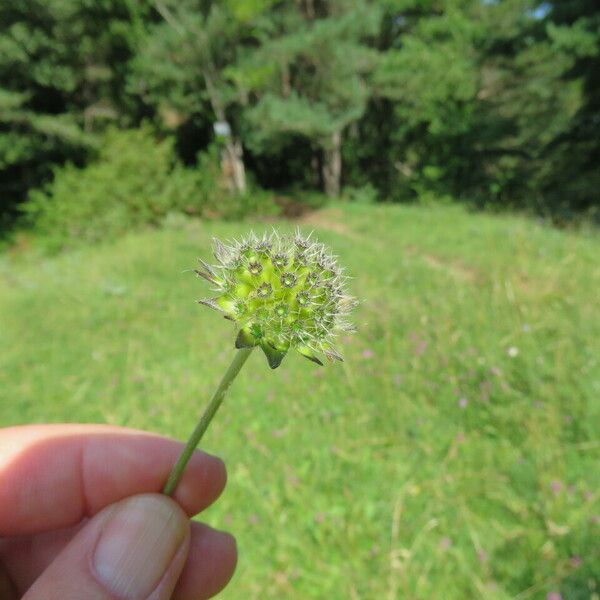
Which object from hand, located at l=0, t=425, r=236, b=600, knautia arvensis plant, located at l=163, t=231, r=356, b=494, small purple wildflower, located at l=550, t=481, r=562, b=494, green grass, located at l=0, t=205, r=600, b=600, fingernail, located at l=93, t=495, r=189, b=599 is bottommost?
green grass, located at l=0, t=205, r=600, b=600

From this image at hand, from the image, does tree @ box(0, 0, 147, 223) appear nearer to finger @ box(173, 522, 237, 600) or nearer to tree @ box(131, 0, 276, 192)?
tree @ box(131, 0, 276, 192)

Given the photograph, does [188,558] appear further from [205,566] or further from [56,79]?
[56,79]

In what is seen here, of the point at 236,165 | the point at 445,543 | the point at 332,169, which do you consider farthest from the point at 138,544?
the point at 332,169

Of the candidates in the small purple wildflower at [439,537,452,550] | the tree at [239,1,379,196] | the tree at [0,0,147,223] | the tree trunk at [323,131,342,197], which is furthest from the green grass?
the tree trunk at [323,131,342,197]

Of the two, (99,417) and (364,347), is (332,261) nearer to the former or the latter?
(364,347)

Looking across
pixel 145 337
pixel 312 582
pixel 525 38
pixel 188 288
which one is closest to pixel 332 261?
pixel 312 582

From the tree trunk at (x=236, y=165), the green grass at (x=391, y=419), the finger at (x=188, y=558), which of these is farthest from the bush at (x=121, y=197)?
the finger at (x=188, y=558)
